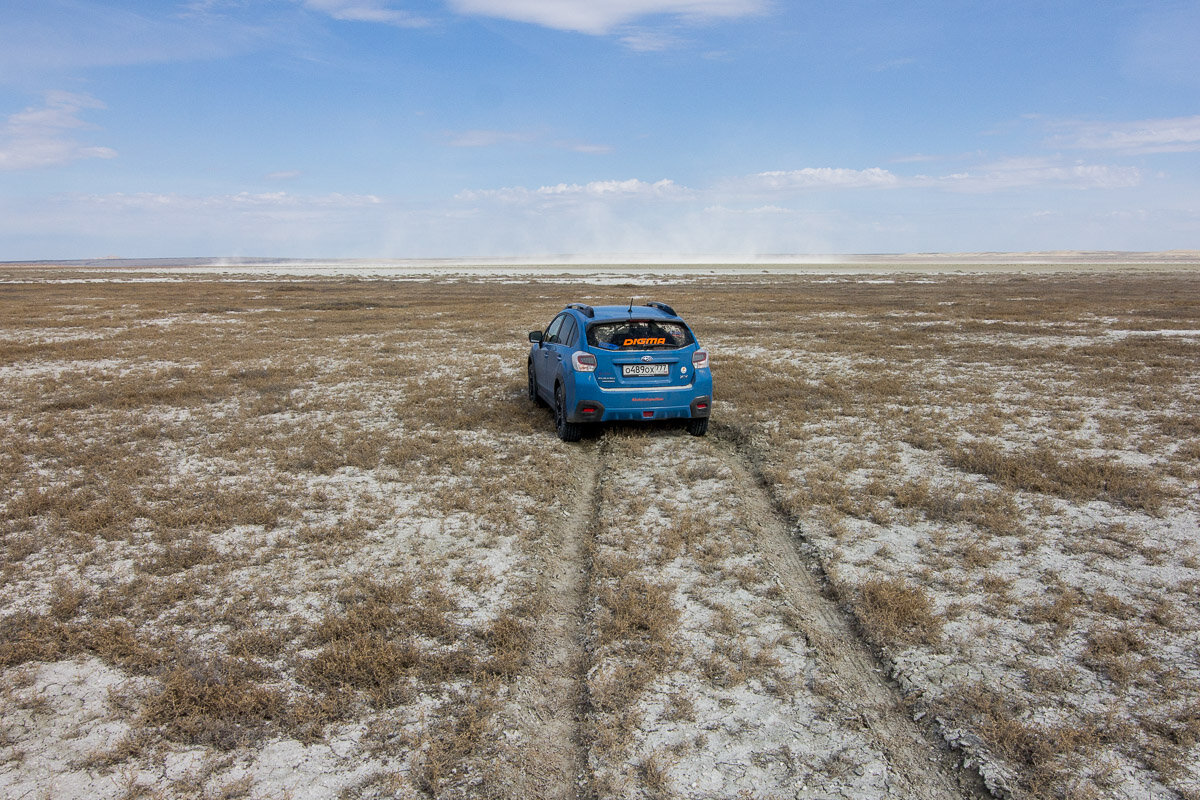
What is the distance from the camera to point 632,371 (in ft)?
30.6

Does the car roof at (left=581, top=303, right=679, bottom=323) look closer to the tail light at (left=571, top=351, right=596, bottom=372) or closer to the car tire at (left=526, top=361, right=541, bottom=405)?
the tail light at (left=571, top=351, right=596, bottom=372)

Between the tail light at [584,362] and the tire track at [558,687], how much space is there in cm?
287

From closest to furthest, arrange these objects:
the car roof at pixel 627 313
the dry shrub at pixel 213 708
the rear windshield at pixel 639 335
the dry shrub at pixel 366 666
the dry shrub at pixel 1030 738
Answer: the dry shrub at pixel 1030 738 → the dry shrub at pixel 213 708 → the dry shrub at pixel 366 666 → the rear windshield at pixel 639 335 → the car roof at pixel 627 313

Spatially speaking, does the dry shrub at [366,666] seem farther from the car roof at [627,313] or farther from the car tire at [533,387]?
the car tire at [533,387]

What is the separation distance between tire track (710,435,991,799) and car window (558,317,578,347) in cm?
407

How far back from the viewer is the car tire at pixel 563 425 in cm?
989

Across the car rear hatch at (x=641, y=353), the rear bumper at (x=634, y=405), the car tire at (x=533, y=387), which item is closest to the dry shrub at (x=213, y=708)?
the rear bumper at (x=634, y=405)

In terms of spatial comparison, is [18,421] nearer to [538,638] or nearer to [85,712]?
[85,712]

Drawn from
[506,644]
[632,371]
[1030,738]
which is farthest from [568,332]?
[1030,738]

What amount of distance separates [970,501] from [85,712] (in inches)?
316

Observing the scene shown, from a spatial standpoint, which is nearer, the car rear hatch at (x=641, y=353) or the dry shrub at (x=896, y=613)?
the dry shrub at (x=896, y=613)

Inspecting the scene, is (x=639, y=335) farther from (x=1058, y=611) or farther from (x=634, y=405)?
(x=1058, y=611)

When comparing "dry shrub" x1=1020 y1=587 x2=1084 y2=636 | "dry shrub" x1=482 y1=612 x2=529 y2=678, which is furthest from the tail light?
"dry shrub" x1=1020 y1=587 x2=1084 y2=636

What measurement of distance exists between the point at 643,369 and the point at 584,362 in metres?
0.81
